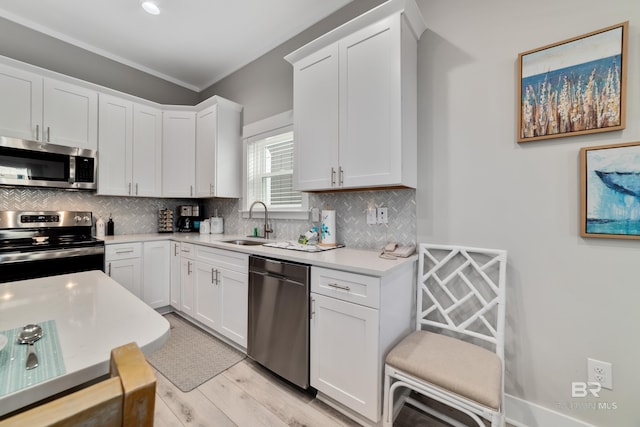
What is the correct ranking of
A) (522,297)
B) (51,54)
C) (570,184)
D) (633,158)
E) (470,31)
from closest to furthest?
(633,158) < (570,184) < (522,297) < (470,31) < (51,54)

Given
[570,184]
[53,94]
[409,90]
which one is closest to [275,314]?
[409,90]

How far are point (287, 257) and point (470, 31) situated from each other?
74.6 inches

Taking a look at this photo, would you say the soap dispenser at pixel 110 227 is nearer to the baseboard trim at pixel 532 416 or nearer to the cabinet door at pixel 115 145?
the cabinet door at pixel 115 145

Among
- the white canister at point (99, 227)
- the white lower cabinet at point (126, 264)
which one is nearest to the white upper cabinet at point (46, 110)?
the white canister at point (99, 227)

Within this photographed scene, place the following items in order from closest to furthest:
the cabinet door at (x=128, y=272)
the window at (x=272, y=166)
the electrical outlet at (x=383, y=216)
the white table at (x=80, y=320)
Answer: the white table at (x=80, y=320) < the electrical outlet at (x=383, y=216) < the cabinet door at (x=128, y=272) < the window at (x=272, y=166)

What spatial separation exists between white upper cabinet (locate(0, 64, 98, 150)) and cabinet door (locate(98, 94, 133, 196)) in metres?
0.08

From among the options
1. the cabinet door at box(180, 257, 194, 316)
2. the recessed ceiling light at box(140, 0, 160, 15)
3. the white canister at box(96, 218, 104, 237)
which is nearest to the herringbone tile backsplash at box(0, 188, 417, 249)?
the white canister at box(96, 218, 104, 237)

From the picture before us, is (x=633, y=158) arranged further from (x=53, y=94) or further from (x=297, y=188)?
(x=53, y=94)

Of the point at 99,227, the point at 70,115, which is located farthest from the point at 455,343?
the point at 70,115

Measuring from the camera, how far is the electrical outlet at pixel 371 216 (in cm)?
214

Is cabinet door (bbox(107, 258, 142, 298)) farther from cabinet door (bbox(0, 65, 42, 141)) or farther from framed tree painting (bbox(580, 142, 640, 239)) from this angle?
framed tree painting (bbox(580, 142, 640, 239))

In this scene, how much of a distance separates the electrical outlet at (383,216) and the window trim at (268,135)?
30.2 inches

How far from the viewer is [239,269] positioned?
2232 mm

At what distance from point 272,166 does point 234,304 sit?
150cm
